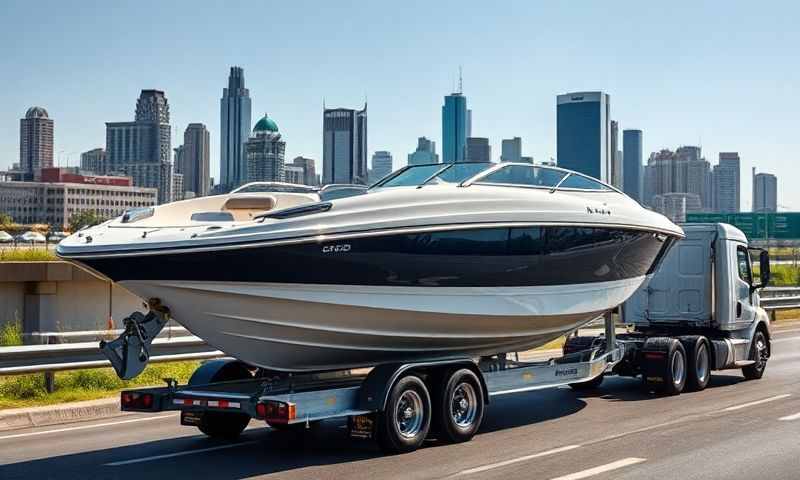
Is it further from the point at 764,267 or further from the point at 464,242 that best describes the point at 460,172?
the point at 764,267

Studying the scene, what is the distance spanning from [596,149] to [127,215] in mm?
138253

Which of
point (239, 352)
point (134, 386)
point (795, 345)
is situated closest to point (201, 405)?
→ point (239, 352)

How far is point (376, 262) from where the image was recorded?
36.2 ft

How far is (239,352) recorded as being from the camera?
35.5 ft

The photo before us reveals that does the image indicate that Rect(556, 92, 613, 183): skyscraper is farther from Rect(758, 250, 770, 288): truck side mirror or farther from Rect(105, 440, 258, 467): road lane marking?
A: Rect(105, 440, 258, 467): road lane marking

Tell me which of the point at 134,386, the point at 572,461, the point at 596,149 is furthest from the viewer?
the point at 596,149

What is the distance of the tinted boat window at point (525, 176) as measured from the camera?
12.9m

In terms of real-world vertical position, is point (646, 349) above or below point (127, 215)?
below

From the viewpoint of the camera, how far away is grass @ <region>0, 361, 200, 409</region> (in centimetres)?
1426

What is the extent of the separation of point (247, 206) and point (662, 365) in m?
7.17

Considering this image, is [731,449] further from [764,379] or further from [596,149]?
[596,149]

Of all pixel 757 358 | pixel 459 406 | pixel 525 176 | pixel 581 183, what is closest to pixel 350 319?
pixel 459 406

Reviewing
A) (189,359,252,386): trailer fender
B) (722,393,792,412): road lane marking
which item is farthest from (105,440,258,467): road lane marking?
(722,393,792,412): road lane marking

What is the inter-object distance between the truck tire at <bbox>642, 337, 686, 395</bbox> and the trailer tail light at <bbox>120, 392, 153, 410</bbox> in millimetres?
7947
